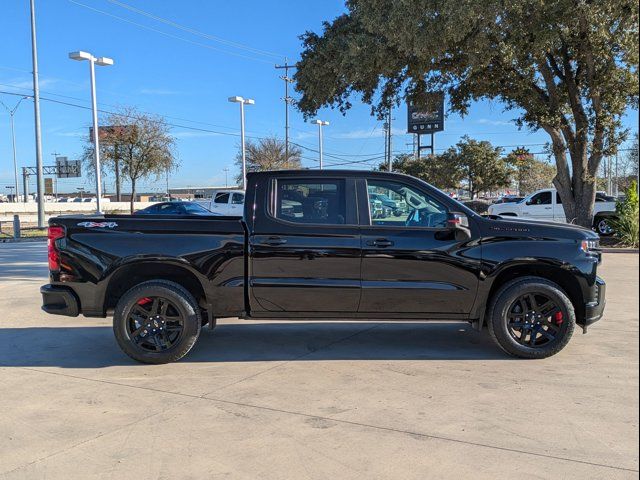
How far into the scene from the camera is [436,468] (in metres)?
3.35

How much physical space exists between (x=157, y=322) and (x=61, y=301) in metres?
0.99

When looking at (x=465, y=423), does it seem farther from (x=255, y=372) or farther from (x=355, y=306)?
(x=255, y=372)

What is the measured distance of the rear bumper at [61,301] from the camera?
17.8ft

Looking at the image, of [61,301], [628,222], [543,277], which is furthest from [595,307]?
[628,222]

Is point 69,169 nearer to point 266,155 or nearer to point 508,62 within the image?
point 266,155

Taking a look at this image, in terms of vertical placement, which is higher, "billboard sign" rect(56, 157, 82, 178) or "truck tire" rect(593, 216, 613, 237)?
"billboard sign" rect(56, 157, 82, 178)

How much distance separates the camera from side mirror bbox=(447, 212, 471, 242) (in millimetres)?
5203

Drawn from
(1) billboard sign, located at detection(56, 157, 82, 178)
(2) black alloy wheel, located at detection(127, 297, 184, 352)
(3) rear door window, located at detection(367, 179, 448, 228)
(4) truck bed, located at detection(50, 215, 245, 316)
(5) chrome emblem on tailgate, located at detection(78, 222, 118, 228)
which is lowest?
(2) black alloy wheel, located at detection(127, 297, 184, 352)

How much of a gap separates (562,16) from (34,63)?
2577cm

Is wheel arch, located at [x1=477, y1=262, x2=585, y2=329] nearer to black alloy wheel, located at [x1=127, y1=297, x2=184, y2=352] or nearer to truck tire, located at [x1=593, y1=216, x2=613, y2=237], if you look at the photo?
black alloy wheel, located at [x1=127, y1=297, x2=184, y2=352]

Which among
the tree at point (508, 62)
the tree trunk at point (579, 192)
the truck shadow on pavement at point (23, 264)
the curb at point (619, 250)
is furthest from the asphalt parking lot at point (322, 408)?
the tree trunk at point (579, 192)

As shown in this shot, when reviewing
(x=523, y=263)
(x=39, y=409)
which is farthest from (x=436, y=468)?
(x=39, y=409)

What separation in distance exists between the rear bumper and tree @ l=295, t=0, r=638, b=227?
10466 mm

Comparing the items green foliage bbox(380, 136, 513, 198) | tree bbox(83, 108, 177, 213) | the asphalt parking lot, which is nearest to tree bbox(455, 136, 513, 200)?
green foliage bbox(380, 136, 513, 198)
